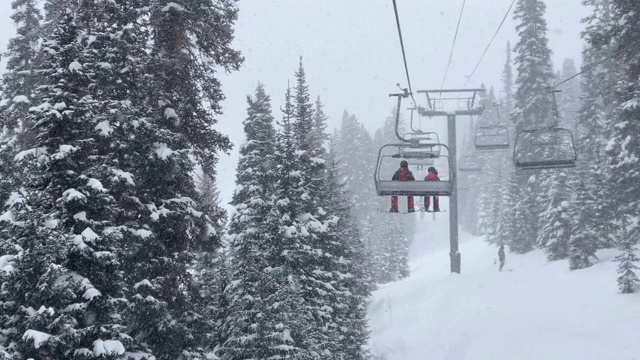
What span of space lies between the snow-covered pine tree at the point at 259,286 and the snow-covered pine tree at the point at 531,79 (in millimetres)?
25500

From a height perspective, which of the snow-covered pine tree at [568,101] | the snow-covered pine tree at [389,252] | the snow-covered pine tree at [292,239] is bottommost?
the snow-covered pine tree at [389,252]

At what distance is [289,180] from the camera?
20078 millimetres

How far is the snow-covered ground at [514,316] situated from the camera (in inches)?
699

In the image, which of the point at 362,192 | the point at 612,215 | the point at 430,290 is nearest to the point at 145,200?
the point at 430,290

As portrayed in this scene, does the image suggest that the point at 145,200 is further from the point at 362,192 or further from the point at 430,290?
the point at 362,192

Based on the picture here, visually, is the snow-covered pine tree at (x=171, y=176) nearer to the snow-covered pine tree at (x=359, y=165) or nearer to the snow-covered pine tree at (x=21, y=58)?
the snow-covered pine tree at (x=21, y=58)

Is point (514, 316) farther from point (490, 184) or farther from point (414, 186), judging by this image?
point (490, 184)

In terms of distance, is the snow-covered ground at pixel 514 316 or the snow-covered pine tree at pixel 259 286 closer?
the snow-covered pine tree at pixel 259 286

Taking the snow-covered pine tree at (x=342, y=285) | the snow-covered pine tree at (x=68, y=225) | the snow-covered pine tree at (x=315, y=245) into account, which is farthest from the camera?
the snow-covered pine tree at (x=342, y=285)

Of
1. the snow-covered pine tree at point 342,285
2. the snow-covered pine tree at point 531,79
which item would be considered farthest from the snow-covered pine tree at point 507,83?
the snow-covered pine tree at point 342,285

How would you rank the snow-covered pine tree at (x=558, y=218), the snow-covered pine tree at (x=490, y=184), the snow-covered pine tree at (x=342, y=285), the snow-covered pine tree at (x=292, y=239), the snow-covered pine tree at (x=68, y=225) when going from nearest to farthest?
the snow-covered pine tree at (x=68, y=225) → the snow-covered pine tree at (x=292, y=239) → the snow-covered pine tree at (x=342, y=285) → the snow-covered pine tree at (x=558, y=218) → the snow-covered pine tree at (x=490, y=184)

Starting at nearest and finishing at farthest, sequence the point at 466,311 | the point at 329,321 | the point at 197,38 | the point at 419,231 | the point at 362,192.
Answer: the point at 197,38
the point at 329,321
the point at 466,311
the point at 362,192
the point at 419,231

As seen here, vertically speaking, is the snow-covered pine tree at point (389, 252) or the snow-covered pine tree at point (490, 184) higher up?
the snow-covered pine tree at point (490, 184)

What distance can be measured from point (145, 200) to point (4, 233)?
2626 mm
